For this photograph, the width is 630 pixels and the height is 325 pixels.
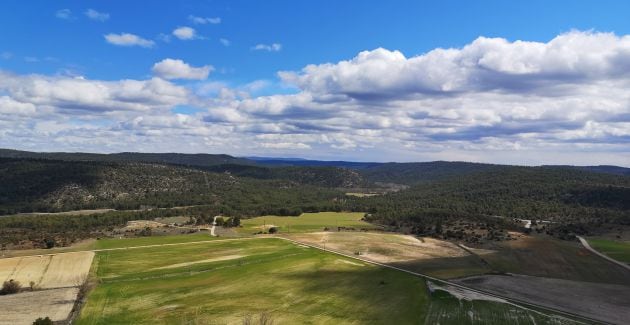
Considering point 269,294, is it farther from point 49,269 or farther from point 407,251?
point 49,269

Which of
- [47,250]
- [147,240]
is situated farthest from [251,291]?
[147,240]

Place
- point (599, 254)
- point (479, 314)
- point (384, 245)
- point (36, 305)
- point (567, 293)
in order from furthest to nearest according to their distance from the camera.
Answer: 1. point (384, 245)
2. point (599, 254)
3. point (567, 293)
4. point (36, 305)
5. point (479, 314)

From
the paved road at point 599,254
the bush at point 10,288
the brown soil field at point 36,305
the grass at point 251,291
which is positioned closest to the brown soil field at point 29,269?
the bush at point 10,288

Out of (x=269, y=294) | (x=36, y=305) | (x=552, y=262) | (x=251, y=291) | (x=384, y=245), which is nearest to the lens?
(x=36, y=305)

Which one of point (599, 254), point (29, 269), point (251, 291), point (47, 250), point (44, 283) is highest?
point (599, 254)

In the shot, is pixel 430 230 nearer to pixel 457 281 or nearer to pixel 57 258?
pixel 457 281

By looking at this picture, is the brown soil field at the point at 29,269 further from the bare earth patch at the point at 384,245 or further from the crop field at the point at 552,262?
the crop field at the point at 552,262

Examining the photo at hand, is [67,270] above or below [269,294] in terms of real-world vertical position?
below
